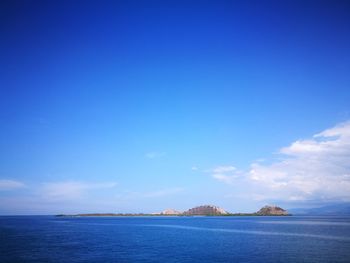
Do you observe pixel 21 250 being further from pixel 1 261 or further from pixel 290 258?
pixel 290 258

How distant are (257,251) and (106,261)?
26040 mm

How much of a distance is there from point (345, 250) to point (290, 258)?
44.6 ft

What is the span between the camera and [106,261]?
45125 millimetres

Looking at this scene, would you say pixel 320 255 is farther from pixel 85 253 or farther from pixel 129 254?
pixel 85 253

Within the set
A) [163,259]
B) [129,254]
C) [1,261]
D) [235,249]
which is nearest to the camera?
[1,261]

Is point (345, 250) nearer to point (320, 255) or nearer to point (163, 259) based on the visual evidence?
point (320, 255)

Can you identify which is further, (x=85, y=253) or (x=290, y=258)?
(x=85, y=253)

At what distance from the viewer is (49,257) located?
48250 millimetres

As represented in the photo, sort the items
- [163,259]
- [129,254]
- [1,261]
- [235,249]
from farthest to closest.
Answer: [235,249] < [129,254] < [163,259] < [1,261]

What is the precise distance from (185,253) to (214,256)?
614 centimetres

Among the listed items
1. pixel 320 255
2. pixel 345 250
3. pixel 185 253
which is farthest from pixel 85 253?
pixel 345 250

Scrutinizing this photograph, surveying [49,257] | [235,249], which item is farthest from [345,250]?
[49,257]

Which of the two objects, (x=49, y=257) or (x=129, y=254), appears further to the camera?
(x=129, y=254)

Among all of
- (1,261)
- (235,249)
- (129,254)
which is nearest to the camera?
(1,261)
